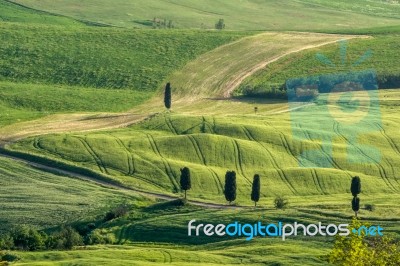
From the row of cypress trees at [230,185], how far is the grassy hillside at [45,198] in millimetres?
5946

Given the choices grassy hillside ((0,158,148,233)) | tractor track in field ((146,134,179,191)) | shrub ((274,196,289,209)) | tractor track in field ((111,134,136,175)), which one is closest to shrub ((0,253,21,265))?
grassy hillside ((0,158,148,233))

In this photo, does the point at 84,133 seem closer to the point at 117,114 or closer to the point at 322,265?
the point at 117,114

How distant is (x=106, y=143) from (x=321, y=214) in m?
36.1

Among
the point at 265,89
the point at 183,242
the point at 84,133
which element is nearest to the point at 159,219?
the point at 183,242

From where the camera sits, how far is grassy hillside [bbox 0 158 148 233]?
115m

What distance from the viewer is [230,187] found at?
12194 cm

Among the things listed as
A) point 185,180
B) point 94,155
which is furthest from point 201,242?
point 94,155

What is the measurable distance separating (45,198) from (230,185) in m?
19.6

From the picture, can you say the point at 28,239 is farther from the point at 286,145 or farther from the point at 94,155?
the point at 286,145

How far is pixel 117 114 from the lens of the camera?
524ft

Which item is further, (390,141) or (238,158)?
(390,141)

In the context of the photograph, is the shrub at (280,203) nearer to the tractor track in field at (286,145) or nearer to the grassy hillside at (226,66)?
the tractor track in field at (286,145)

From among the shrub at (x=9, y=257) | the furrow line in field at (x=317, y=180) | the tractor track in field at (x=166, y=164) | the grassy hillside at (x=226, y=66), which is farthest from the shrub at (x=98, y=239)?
the grassy hillside at (x=226, y=66)

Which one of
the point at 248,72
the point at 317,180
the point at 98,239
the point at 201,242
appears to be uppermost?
the point at 248,72
